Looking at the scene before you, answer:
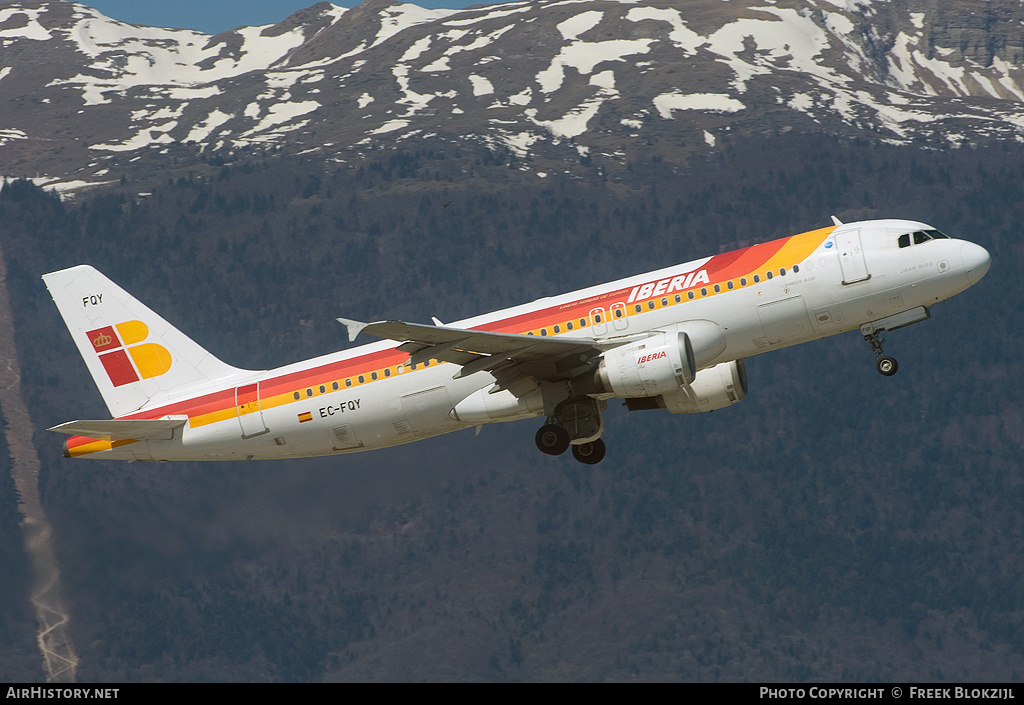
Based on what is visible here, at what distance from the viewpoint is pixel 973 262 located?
44.3 metres

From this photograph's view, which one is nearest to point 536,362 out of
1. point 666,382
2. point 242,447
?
point 666,382

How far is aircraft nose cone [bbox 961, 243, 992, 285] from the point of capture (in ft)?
145

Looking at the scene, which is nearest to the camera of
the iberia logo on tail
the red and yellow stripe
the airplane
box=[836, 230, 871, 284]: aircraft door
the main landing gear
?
the airplane

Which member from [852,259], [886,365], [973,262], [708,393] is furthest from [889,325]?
[708,393]

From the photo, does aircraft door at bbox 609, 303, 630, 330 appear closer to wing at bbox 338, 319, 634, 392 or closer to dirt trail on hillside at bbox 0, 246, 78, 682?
wing at bbox 338, 319, 634, 392

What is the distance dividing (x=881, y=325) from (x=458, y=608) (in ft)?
433

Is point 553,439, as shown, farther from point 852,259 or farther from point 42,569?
point 42,569

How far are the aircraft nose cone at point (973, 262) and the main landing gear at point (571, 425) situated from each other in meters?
13.0

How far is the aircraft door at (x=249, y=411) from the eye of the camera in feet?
157

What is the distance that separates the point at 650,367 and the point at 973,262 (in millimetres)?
11312

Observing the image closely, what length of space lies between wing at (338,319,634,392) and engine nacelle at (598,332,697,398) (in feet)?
3.00

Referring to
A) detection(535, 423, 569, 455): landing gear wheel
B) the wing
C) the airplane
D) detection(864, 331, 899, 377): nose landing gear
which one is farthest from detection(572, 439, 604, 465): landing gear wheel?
detection(864, 331, 899, 377): nose landing gear

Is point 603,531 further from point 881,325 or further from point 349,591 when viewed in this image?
point 881,325

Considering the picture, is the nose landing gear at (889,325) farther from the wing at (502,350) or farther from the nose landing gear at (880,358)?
the wing at (502,350)
